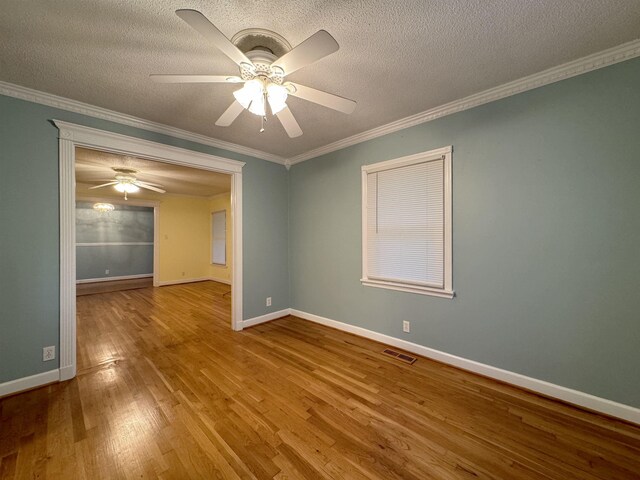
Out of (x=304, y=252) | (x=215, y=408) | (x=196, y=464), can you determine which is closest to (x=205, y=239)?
(x=304, y=252)

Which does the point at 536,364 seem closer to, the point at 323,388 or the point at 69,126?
the point at 323,388

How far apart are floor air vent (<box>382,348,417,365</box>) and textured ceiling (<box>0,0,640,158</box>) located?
104 inches

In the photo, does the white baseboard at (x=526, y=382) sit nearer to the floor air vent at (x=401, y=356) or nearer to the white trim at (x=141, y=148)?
the floor air vent at (x=401, y=356)

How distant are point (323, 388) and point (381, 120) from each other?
2807mm

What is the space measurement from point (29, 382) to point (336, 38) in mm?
3705

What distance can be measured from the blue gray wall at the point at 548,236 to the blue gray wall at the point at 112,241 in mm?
8932

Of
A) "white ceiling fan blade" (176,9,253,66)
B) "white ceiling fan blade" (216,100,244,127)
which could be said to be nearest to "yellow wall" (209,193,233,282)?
"white ceiling fan blade" (216,100,244,127)

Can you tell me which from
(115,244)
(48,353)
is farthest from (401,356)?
(115,244)

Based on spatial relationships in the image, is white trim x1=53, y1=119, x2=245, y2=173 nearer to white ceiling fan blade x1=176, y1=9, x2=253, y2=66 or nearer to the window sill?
white ceiling fan blade x1=176, y1=9, x2=253, y2=66

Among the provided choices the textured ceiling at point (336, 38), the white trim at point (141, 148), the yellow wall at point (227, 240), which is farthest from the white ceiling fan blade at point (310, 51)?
the yellow wall at point (227, 240)

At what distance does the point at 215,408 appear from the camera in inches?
74.0

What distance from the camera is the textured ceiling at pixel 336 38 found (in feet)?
4.54

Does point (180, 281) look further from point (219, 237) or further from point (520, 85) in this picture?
point (520, 85)

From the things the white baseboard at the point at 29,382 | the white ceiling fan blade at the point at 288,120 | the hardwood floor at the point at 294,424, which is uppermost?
the white ceiling fan blade at the point at 288,120
